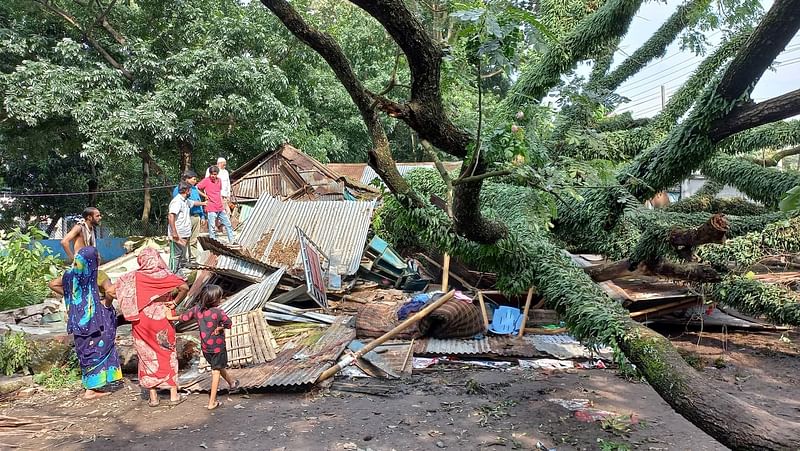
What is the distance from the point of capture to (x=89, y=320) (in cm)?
535

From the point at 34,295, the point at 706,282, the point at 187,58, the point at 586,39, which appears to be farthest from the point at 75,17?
the point at 706,282

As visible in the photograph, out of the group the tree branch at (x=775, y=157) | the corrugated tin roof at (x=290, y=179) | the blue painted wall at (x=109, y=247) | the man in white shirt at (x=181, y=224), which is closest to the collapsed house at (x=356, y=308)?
the man in white shirt at (x=181, y=224)

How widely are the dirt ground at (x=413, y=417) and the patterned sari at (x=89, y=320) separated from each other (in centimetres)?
35

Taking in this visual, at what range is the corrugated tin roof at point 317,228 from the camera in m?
9.90

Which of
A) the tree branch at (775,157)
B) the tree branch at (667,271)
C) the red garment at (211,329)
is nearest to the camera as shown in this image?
the red garment at (211,329)

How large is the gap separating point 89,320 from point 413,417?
367 cm

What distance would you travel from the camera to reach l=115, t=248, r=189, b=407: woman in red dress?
202 inches

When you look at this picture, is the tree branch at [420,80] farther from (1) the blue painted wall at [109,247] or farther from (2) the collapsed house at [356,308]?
(1) the blue painted wall at [109,247]

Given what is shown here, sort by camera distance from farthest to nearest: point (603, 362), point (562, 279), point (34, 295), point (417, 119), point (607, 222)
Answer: point (34, 295)
point (603, 362)
point (607, 222)
point (562, 279)
point (417, 119)

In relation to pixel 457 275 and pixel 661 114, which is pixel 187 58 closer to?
pixel 457 275

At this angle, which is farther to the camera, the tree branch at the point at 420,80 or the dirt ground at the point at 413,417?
the dirt ground at the point at 413,417

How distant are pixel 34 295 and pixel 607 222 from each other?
9.47m

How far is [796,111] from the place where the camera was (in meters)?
3.69

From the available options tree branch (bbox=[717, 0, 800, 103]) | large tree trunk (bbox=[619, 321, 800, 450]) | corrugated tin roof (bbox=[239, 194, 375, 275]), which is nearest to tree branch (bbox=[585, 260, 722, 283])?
large tree trunk (bbox=[619, 321, 800, 450])
